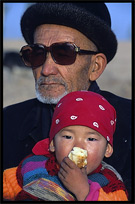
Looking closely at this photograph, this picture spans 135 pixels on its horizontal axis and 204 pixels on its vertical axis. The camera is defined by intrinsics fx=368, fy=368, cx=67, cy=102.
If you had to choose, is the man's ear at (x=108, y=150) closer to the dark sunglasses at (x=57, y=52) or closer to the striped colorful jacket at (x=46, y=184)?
the striped colorful jacket at (x=46, y=184)

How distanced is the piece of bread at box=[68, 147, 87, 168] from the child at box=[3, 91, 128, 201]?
1.9 inches

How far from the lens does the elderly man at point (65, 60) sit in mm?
4336

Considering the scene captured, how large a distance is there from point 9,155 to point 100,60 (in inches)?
67.1

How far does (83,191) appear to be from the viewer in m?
2.96

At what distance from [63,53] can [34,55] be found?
1.27ft

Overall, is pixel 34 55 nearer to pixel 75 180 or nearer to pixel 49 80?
pixel 49 80

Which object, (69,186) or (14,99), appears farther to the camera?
(14,99)

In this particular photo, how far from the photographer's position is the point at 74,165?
300 cm

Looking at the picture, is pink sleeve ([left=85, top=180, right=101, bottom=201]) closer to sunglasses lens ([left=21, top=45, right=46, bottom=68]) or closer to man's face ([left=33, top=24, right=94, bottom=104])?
man's face ([left=33, top=24, right=94, bottom=104])

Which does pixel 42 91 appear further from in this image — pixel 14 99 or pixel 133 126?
pixel 14 99

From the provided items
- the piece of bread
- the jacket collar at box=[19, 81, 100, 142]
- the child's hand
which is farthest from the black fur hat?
the child's hand

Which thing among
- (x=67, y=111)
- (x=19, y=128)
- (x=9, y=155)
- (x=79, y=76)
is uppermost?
(x=79, y=76)

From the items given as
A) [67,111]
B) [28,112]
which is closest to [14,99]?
[28,112]

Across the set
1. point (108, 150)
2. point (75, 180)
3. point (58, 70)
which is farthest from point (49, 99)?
point (75, 180)
